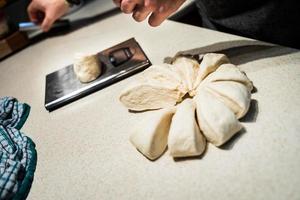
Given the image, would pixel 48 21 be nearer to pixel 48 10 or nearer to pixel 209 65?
pixel 48 10

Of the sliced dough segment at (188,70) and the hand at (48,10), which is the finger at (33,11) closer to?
the hand at (48,10)

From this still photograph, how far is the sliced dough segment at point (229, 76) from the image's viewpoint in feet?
2.16

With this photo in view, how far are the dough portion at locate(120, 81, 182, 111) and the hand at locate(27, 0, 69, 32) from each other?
2.43 ft

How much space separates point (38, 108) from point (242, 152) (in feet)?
2.13

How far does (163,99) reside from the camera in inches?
28.3

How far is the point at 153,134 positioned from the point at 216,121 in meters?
0.13

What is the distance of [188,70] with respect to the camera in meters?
0.74

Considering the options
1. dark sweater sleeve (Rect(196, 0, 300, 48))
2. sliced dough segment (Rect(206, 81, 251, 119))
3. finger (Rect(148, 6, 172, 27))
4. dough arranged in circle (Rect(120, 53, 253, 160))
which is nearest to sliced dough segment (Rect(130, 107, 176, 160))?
dough arranged in circle (Rect(120, 53, 253, 160))

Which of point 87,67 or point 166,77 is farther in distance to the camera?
point 87,67

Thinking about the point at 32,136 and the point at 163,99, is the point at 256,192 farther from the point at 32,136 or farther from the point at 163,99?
the point at 32,136

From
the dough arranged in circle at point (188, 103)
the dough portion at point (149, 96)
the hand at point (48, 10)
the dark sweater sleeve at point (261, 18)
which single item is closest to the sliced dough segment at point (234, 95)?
the dough arranged in circle at point (188, 103)

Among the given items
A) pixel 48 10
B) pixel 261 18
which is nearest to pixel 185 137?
pixel 261 18

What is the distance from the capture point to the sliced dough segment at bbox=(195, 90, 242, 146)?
58 cm

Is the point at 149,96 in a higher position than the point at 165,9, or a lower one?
lower
